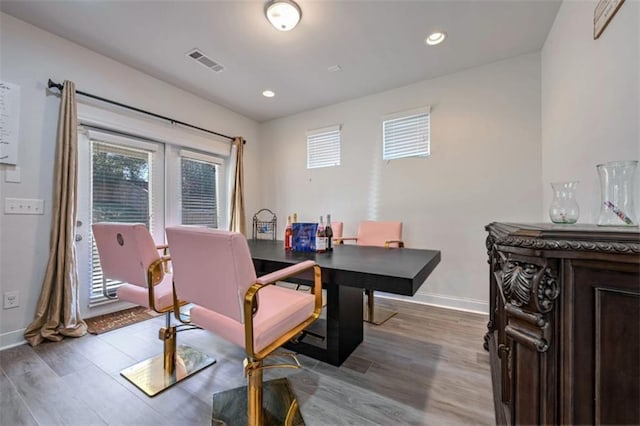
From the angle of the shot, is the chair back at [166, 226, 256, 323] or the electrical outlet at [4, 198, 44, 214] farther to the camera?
the electrical outlet at [4, 198, 44, 214]

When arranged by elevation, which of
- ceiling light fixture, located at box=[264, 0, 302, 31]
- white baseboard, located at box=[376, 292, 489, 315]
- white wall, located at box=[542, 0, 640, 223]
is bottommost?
white baseboard, located at box=[376, 292, 489, 315]

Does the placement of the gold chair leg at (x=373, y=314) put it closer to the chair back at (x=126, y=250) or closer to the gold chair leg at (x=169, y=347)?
the gold chair leg at (x=169, y=347)

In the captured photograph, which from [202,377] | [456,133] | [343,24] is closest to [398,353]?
[202,377]

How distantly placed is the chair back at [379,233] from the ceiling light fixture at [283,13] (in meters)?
2.03

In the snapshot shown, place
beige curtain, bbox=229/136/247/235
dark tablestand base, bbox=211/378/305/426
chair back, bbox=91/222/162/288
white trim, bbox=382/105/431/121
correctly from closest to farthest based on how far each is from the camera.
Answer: dark tablestand base, bbox=211/378/305/426, chair back, bbox=91/222/162/288, white trim, bbox=382/105/431/121, beige curtain, bbox=229/136/247/235

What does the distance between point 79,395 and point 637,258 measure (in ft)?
8.28

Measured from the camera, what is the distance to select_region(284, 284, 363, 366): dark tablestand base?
1.81m

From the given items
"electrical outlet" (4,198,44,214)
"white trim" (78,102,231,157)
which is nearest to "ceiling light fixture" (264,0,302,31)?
"white trim" (78,102,231,157)

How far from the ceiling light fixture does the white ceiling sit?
2.8 inches

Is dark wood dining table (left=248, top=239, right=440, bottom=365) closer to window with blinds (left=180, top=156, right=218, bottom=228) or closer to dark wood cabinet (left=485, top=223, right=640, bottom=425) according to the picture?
dark wood cabinet (left=485, top=223, right=640, bottom=425)

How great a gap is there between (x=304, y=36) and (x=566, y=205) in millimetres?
2340

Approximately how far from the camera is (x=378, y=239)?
2.77 m

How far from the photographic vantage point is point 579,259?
62 centimetres

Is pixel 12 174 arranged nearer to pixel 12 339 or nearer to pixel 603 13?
pixel 12 339
